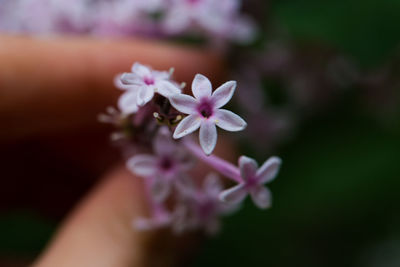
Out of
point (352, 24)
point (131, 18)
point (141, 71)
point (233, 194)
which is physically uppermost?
point (131, 18)

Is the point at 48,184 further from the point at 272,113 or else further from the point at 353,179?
the point at 353,179

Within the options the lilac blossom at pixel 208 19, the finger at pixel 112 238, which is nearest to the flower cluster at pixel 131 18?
the lilac blossom at pixel 208 19

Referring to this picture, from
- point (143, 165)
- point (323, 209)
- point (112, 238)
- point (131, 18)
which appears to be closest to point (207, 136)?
point (143, 165)

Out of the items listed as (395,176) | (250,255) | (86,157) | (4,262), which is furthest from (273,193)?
(4,262)

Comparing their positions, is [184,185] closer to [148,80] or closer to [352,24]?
[148,80]

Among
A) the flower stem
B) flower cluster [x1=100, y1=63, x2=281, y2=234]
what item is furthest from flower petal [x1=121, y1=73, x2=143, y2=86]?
the flower stem

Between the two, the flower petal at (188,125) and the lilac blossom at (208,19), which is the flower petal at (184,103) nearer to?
the flower petal at (188,125)
